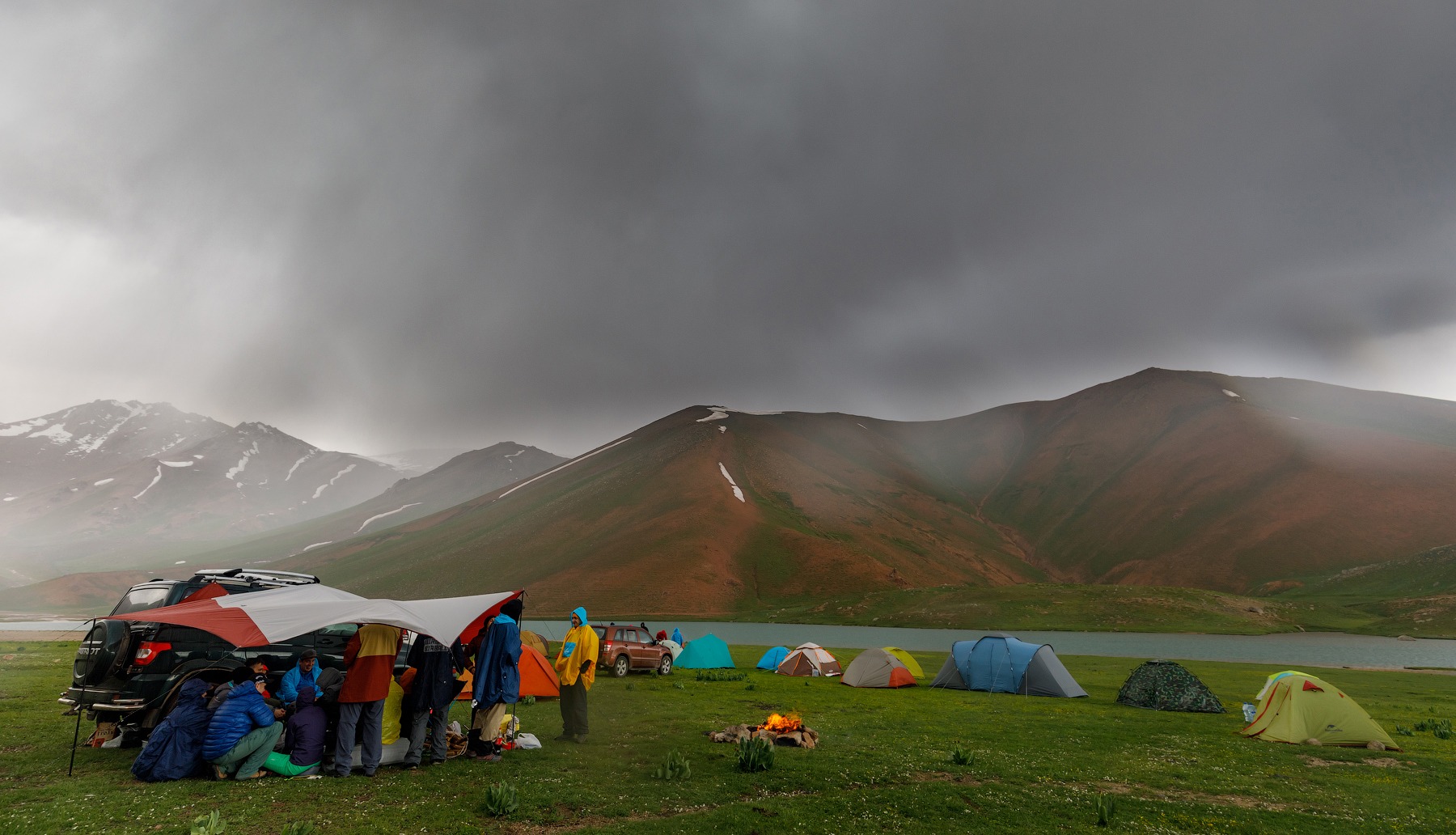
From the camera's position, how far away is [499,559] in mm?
156875

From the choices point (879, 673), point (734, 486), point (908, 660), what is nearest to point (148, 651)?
point (879, 673)

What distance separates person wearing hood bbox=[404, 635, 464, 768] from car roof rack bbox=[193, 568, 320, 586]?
3788mm

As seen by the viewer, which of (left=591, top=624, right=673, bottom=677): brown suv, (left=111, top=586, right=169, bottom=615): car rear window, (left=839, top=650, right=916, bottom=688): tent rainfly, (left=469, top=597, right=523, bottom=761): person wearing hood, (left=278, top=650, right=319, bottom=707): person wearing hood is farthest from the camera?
(left=591, top=624, right=673, bottom=677): brown suv

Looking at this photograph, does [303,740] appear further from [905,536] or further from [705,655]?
[905,536]

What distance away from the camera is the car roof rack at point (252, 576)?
668 inches

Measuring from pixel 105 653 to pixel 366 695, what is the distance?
589cm

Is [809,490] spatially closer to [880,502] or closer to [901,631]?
[880,502]

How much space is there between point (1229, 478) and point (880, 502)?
287 feet

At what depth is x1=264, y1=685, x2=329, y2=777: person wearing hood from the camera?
12.9 metres

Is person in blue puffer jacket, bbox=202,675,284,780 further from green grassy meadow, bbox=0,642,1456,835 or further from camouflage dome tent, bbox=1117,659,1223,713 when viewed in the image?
camouflage dome tent, bbox=1117,659,1223,713

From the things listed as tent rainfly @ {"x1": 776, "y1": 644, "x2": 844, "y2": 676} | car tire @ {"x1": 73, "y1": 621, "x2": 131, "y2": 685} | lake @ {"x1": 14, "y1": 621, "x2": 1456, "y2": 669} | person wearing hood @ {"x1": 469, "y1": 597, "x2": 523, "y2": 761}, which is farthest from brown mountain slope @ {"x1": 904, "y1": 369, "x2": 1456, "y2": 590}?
car tire @ {"x1": 73, "y1": 621, "x2": 131, "y2": 685}

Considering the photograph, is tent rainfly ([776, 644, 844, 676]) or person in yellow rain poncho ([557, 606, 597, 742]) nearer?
person in yellow rain poncho ([557, 606, 597, 742])

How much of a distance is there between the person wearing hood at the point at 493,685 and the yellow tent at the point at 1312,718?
836 inches

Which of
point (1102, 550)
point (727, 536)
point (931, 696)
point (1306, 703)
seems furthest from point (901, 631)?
point (1102, 550)
